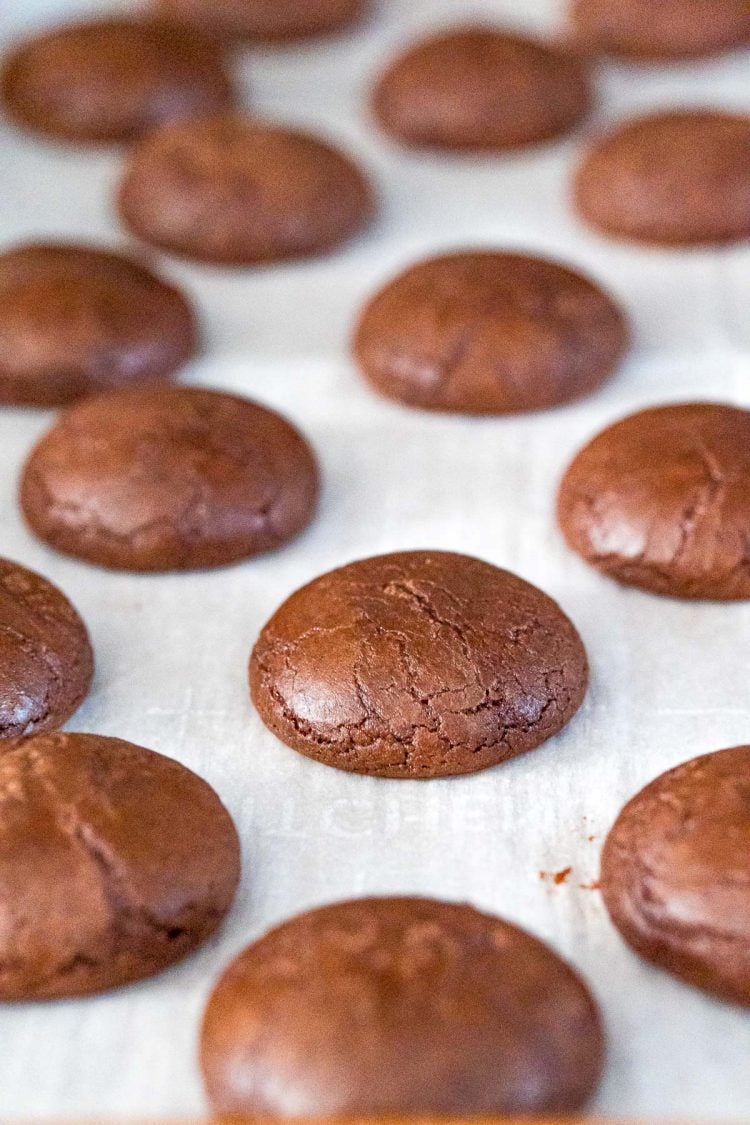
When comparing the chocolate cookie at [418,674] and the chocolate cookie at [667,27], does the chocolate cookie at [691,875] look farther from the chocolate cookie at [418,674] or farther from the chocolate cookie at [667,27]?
the chocolate cookie at [667,27]

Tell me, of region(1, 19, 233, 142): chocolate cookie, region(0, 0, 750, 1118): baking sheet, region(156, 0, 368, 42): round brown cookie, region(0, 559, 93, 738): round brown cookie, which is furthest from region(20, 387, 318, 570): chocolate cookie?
region(156, 0, 368, 42): round brown cookie

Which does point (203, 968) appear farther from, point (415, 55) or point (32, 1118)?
point (415, 55)

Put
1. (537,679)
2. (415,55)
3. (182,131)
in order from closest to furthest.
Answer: (537,679)
(182,131)
(415,55)

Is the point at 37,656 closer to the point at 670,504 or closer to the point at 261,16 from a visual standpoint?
the point at 670,504

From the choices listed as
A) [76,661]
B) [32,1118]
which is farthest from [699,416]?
[32,1118]

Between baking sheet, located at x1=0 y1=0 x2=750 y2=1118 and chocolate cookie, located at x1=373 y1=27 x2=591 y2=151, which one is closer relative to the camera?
baking sheet, located at x1=0 y1=0 x2=750 y2=1118

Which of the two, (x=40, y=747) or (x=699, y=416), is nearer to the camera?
(x=40, y=747)

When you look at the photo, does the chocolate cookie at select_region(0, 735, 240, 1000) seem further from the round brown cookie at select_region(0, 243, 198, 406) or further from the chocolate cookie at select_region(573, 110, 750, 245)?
the chocolate cookie at select_region(573, 110, 750, 245)
